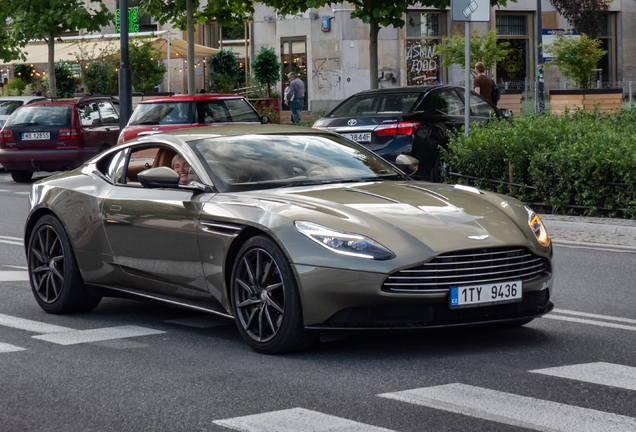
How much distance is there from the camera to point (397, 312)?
6.41m

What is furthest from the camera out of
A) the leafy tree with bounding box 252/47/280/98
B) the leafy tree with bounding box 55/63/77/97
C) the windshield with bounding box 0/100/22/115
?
the leafy tree with bounding box 252/47/280/98

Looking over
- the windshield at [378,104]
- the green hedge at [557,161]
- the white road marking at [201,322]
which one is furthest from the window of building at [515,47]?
the white road marking at [201,322]

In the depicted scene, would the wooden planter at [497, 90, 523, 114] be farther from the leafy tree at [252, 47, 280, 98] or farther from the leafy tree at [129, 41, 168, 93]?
the leafy tree at [129, 41, 168, 93]

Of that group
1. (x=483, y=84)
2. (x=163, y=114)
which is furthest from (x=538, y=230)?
(x=483, y=84)

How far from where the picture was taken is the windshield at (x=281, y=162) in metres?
7.41

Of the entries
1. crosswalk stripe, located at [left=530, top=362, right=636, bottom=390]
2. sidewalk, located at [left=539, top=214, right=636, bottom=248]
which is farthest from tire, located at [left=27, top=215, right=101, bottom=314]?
sidewalk, located at [left=539, top=214, right=636, bottom=248]

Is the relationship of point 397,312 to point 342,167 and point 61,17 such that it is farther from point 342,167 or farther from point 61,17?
point 61,17

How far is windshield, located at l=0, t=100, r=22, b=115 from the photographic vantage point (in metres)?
27.7

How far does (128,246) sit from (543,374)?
2941 mm

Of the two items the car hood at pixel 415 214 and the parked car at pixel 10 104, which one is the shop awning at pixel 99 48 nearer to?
the parked car at pixel 10 104

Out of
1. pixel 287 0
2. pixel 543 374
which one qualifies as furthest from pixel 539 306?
pixel 287 0

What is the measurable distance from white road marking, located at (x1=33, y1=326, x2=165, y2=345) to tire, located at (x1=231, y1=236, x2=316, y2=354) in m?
1.00

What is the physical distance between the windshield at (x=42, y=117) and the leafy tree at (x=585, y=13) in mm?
27038

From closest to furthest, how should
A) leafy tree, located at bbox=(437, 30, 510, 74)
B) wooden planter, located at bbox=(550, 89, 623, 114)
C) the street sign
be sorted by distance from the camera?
the street sign → wooden planter, located at bbox=(550, 89, 623, 114) → leafy tree, located at bbox=(437, 30, 510, 74)
